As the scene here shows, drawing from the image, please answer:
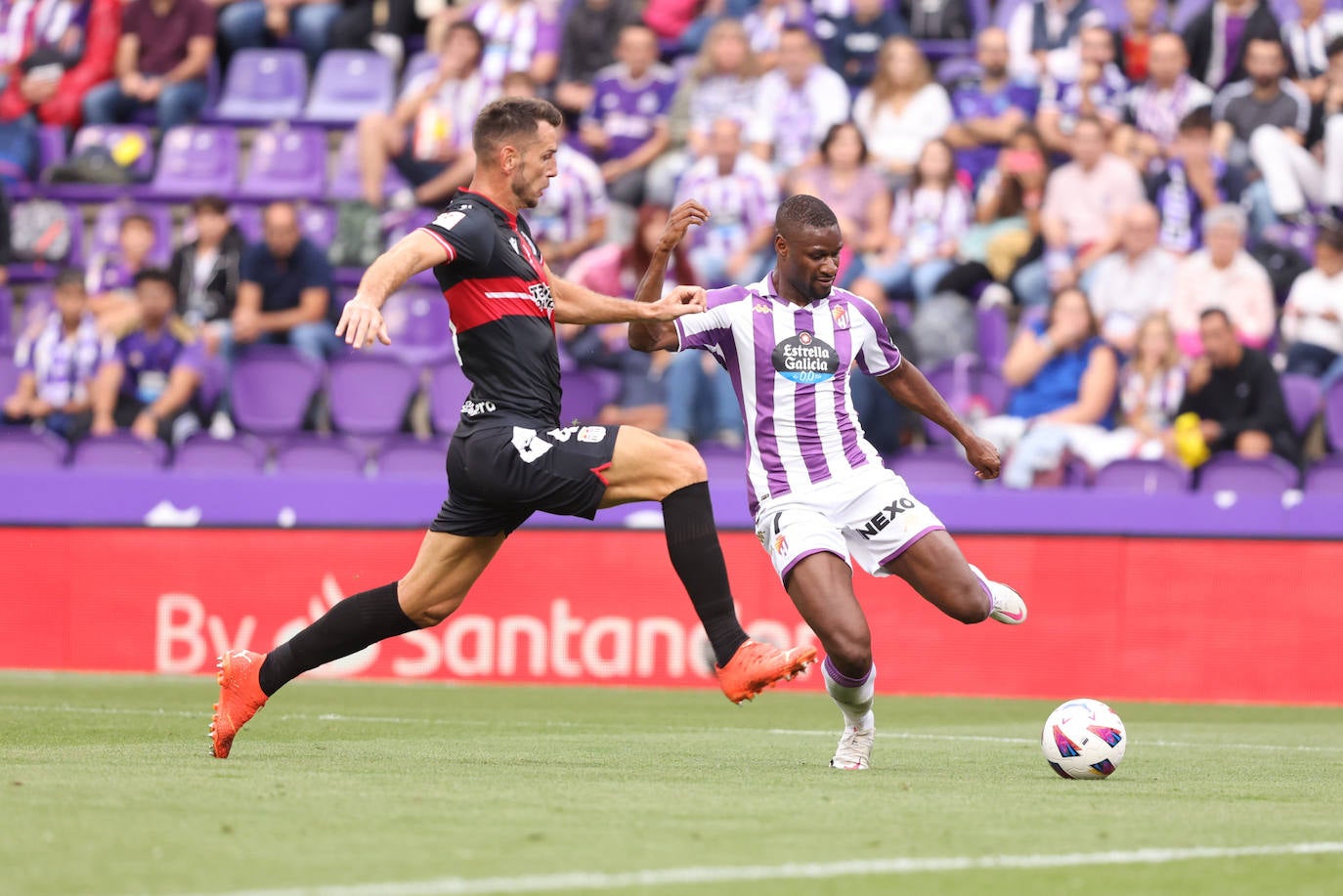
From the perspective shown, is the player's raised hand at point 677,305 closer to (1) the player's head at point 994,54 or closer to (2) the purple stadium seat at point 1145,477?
(2) the purple stadium seat at point 1145,477

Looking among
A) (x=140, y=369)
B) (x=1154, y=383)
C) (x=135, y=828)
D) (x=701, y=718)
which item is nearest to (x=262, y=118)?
(x=140, y=369)

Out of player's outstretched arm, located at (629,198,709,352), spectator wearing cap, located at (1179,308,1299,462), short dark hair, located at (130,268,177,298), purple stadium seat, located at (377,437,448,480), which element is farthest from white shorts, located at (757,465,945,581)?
short dark hair, located at (130,268,177,298)

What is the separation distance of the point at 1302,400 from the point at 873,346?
293 inches

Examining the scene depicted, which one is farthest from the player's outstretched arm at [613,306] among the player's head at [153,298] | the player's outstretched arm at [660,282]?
→ the player's head at [153,298]

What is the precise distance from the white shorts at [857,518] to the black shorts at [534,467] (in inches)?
37.4

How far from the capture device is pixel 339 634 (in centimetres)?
761

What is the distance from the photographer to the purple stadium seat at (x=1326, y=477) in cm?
1393

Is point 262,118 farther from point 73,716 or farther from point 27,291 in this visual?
point 73,716

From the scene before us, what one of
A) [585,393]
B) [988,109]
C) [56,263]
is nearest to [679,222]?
[585,393]

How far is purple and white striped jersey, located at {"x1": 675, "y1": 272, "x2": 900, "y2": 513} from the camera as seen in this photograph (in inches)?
315

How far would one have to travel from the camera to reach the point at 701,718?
1084 centimetres

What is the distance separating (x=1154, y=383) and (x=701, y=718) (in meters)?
5.37

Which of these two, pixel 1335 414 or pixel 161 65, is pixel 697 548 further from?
pixel 161 65

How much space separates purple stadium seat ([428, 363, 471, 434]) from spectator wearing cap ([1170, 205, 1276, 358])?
5.58 meters
